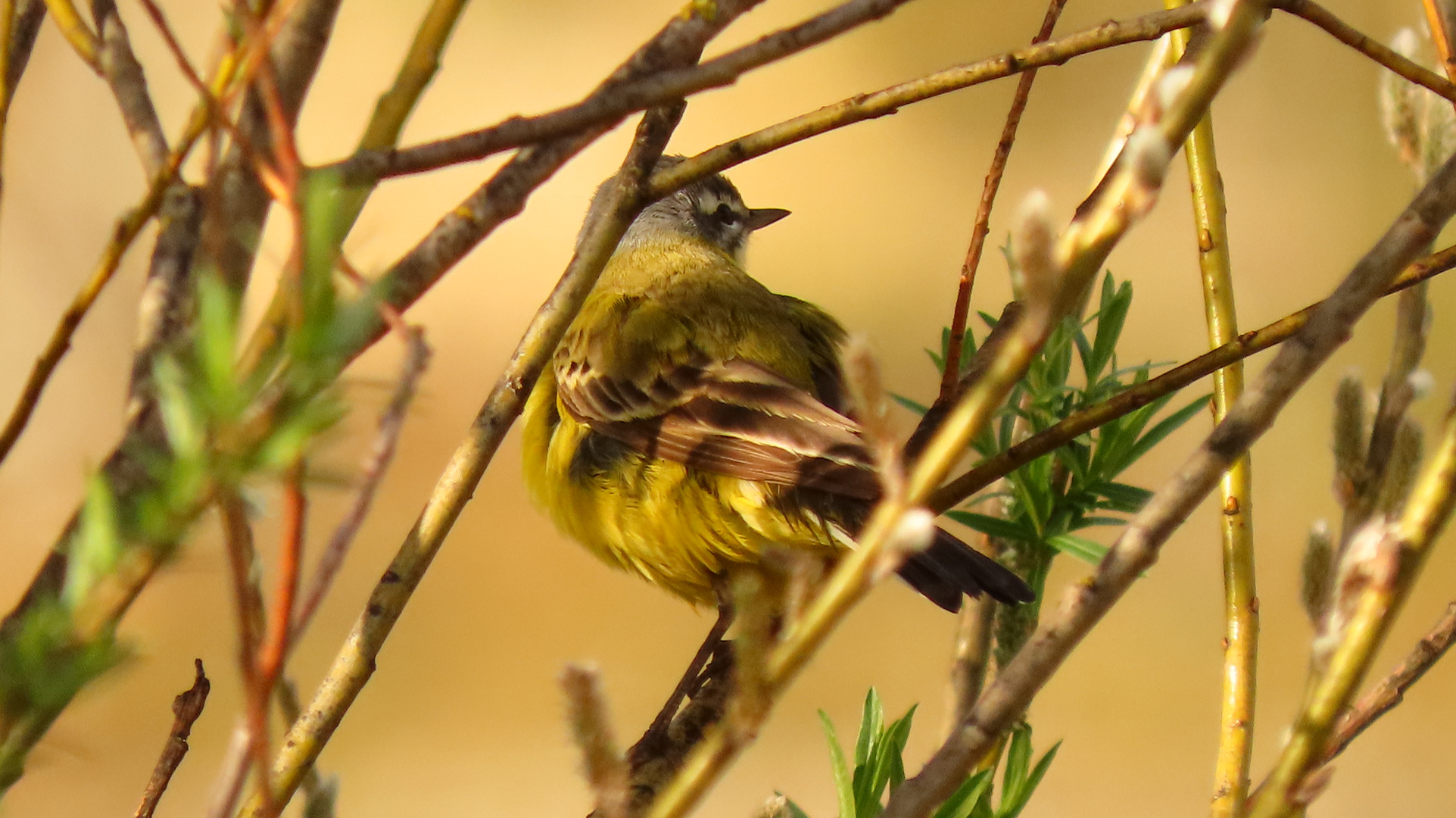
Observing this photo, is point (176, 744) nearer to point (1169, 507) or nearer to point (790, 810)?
point (790, 810)

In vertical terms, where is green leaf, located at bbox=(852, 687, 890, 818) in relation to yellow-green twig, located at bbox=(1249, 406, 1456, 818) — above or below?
above

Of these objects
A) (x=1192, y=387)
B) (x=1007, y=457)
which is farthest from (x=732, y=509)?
(x=1192, y=387)

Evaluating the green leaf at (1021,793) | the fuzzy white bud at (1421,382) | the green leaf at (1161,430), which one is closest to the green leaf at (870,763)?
the green leaf at (1021,793)

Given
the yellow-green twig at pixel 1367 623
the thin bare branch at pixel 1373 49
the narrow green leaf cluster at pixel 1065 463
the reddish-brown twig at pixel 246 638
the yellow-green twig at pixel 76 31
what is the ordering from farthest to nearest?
the narrow green leaf cluster at pixel 1065 463 < the thin bare branch at pixel 1373 49 < the yellow-green twig at pixel 76 31 < the yellow-green twig at pixel 1367 623 < the reddish-brown twig at pixel 246 638

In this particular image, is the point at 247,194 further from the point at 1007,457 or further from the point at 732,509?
the point at 732,509

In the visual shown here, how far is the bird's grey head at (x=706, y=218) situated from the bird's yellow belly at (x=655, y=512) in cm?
80

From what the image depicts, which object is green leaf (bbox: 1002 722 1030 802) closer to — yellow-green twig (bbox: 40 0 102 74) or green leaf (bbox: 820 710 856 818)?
green leaf (bbox: 820 710 856 818)

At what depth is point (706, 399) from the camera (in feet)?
7.08

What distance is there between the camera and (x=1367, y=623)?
569 millimetres

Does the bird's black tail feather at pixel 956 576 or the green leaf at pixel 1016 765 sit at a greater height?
the bird's black tail feather at pixel 956 576

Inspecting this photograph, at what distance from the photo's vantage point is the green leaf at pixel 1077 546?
135cm

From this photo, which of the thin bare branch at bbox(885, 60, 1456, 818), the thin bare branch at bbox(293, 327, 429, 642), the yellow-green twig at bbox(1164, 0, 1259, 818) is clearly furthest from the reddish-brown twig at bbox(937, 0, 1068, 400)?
the thin bare branch at bbox(293, 327, 429, 642)

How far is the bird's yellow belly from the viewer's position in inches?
78.9

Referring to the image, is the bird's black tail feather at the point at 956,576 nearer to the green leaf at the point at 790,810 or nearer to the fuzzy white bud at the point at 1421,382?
the green leaf at the point at 790,810
